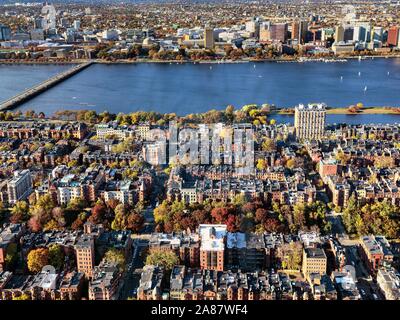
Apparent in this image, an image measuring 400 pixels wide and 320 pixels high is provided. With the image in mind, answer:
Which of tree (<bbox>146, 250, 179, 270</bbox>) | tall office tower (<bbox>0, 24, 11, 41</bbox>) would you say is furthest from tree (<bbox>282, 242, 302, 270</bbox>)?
tall office tower (<bbox>0, 24, 11, 41</bbox>)

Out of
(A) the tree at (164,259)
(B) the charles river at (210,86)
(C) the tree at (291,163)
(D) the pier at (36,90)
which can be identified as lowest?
(B) the charles river at (210,86)

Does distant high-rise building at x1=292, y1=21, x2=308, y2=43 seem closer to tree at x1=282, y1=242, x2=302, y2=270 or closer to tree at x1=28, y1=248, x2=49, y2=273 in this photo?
tree at x1=282, y1=242, x2=302, y2=270

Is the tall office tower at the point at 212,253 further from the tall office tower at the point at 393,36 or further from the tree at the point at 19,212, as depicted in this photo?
the tall office tower at the point at 393,36

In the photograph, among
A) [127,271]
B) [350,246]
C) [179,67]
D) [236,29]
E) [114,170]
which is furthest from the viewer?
[236,29]

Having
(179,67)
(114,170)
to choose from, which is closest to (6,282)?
(114,170)

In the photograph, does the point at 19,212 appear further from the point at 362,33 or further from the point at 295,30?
the point at 362,33

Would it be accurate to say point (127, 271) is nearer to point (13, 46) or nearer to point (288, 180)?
point (288, 180)

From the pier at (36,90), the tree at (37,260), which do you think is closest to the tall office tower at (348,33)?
the pier at (36,90)
